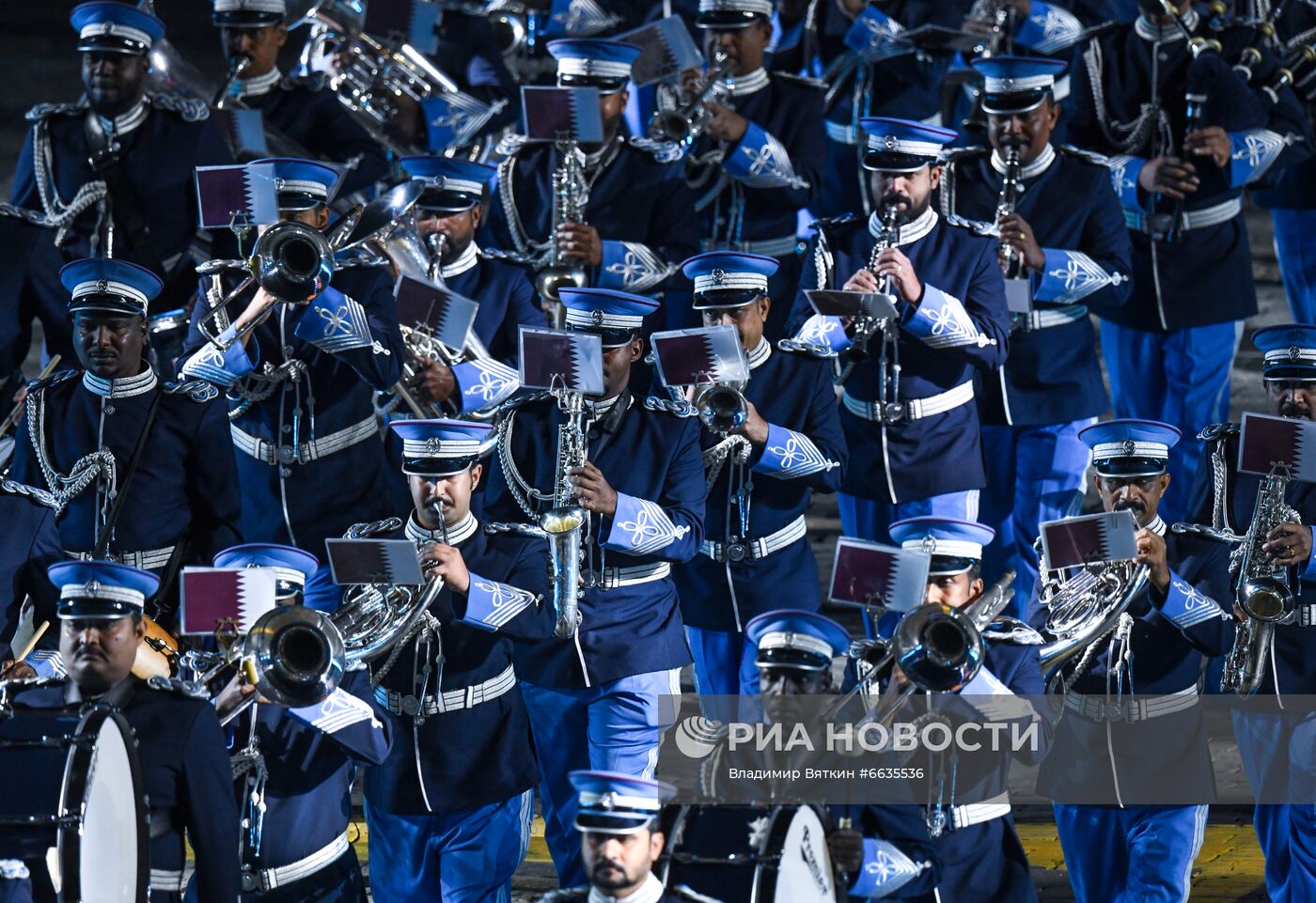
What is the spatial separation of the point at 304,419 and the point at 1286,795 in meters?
3.72

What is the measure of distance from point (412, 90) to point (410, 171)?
1560 millimetres

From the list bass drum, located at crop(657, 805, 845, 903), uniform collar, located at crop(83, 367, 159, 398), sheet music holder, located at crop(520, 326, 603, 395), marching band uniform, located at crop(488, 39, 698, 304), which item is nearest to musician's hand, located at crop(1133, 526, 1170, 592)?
bass drum, located at crop(657, 805, 845, 903)

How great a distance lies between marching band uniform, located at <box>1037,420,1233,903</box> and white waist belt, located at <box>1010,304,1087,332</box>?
4.14ft

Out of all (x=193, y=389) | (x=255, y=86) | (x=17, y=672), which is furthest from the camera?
(x=255, y=86)

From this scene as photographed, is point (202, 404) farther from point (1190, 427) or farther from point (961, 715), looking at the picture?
point (1190, 427)

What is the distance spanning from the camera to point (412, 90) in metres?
11.1

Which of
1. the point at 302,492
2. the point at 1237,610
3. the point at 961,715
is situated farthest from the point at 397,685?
the point at 1237,610

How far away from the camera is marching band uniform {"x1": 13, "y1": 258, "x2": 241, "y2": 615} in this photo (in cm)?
880

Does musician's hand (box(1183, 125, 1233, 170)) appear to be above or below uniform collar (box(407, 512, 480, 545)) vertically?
above

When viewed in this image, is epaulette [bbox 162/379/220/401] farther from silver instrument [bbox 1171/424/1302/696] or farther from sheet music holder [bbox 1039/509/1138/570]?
silver instrument [bbox 1171/424/1302/696]

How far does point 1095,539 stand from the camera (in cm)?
788

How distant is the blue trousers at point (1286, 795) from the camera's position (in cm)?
843

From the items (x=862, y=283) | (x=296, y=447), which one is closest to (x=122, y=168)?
(x=296, y=447)

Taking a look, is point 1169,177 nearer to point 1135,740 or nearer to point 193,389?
point 1135,740
